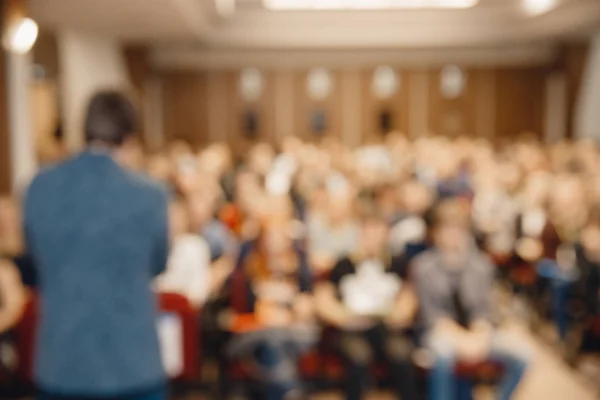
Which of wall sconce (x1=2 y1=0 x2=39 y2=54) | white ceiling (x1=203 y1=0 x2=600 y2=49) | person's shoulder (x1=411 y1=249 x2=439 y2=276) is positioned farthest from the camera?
white ceiling (x1=203 y1=0 x2=600 y2=49)

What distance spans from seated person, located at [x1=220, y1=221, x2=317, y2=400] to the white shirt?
330 millimetres

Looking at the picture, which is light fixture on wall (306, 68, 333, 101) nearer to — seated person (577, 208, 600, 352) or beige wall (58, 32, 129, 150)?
beige wall (58, 32, 129, 150)

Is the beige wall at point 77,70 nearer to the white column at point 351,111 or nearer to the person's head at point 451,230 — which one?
the white column at point 351,111

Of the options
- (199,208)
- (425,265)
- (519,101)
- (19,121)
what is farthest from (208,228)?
(519,101)

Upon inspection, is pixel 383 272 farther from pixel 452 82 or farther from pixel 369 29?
pixel 452 82

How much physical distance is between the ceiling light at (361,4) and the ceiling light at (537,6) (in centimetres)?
106

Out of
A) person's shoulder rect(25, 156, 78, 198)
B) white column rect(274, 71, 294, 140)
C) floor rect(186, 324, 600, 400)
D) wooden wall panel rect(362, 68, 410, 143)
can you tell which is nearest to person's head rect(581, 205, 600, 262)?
floor rect(186, 324, 600, 400)

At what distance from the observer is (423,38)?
46.9 ft

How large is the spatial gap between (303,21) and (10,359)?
10.8 m

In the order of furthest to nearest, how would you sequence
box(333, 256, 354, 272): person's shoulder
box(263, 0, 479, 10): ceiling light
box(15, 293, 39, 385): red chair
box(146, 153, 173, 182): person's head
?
box(263, 0, 479, 10): ceiling light → box(146, 153, 173, 182): person's head → box(333, 256, 354, 272): person's shoulder → box(15, 293, 39, 385): red chair

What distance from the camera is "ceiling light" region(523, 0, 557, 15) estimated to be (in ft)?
33.2

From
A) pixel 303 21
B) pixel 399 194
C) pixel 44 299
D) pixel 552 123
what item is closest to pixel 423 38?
pixel 303 21

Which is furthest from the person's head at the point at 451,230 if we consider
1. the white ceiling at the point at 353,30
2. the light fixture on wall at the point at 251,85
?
the light fixture on wall at the point at 251,85

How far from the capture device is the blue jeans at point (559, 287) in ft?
19.0
